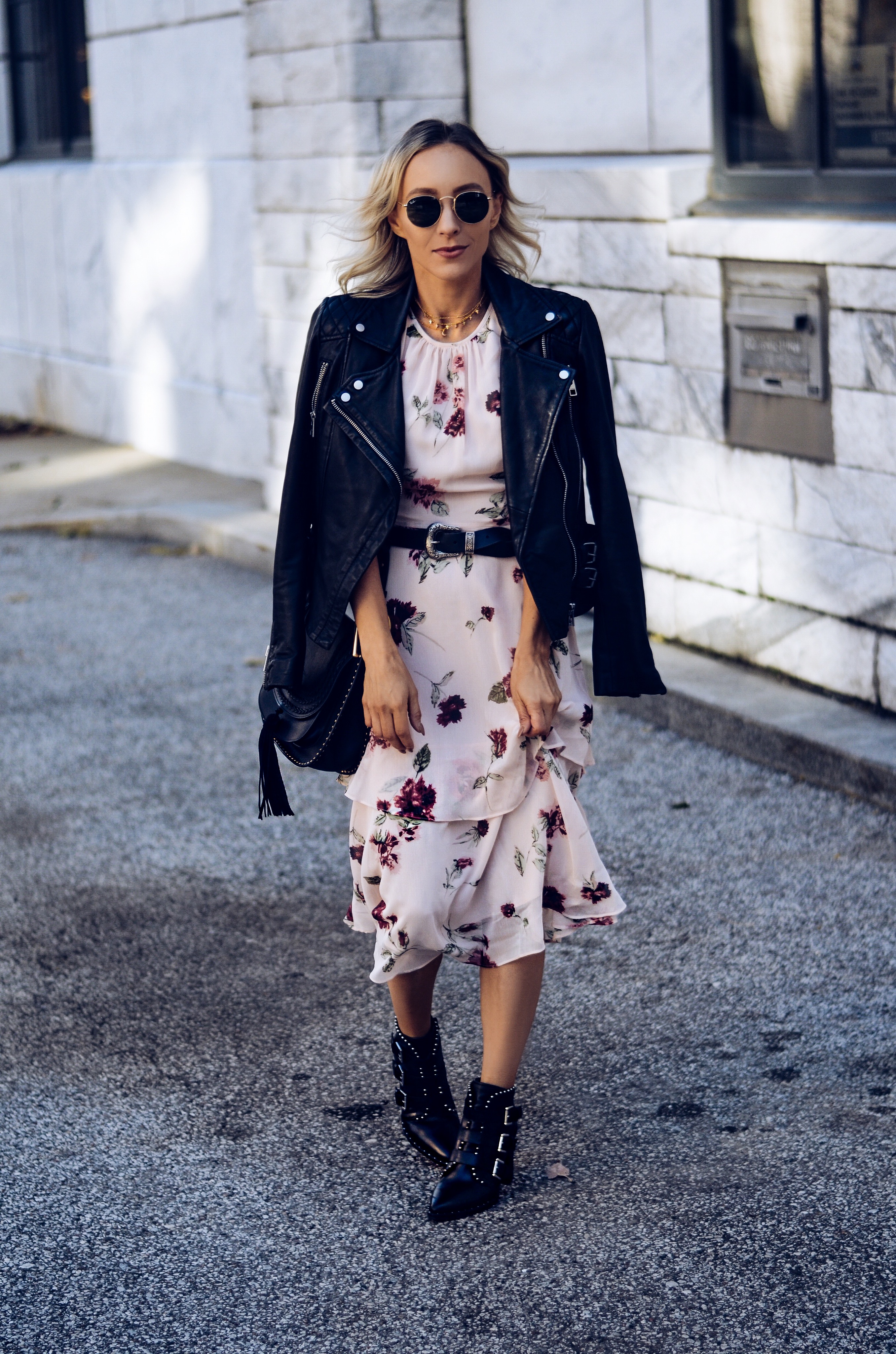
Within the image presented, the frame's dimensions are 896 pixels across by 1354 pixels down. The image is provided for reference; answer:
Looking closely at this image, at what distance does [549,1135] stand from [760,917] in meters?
1.25

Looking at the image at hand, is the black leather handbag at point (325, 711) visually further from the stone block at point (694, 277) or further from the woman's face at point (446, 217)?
the stone block at point (694, 277)

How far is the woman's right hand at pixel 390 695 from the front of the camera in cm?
323

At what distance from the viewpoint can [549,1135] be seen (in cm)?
360

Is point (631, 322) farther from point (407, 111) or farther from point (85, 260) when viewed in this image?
point (85, 260)

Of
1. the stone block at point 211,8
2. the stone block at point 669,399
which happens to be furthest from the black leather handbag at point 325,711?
the stone block at point 211,8

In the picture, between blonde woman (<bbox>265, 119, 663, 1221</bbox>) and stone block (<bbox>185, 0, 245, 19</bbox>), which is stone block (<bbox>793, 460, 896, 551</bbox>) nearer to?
blonde woman (<bbox>265, 119, 663, 1221</bbox>)

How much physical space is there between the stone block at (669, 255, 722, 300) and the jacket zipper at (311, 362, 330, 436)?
343cm

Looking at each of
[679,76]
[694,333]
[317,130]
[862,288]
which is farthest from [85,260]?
[862,288]

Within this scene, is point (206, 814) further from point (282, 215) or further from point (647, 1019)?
point (282, 215)

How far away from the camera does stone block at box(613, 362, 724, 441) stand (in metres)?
6.56

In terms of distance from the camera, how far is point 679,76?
7.03 meters

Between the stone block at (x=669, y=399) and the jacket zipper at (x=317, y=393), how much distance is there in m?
3.44

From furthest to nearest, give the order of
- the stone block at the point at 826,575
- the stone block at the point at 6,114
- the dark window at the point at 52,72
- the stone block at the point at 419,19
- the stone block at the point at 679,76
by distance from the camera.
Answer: the stone block at the point at 6,114 < the dark window at the point at 52,72 < the stone block at the point at 419,19 < the stone block at the point at 679,76 < the stone block at the point at 826,575

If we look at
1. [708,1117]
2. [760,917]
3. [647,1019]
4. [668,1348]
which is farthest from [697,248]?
[668,1348]
